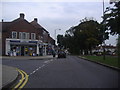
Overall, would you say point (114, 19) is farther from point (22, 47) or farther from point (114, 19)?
point (22, 47)

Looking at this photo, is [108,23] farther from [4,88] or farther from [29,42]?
[29,42]

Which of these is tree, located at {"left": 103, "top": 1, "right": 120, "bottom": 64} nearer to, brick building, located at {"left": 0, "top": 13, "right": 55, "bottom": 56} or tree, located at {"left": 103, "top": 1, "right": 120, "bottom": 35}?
tree, located at {"left": 103, "top": 1, "right": 120, "bottom": 35}

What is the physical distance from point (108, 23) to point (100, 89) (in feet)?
50.7

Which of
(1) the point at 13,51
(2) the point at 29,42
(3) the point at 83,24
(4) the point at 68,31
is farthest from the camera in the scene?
(4) the point at 68,31

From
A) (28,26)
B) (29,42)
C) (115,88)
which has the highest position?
(28,26)

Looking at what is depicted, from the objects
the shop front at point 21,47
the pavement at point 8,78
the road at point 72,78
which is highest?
the shop front at point 21,47

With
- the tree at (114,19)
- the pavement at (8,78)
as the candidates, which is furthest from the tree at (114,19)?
the pavement at (8,78)

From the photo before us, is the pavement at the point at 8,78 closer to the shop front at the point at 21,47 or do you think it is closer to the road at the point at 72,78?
the road at the point at 72,78

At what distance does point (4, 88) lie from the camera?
30.6 ft

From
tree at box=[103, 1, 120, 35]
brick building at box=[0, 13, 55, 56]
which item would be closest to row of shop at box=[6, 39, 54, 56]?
brick building at box=[0, 13, 55, 56]

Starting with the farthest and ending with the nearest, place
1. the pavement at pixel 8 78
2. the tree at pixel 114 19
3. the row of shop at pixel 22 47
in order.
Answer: the row of shop at pixel 22 47 < the tree at pixel 114 19 < the pavement at pixel 8 78

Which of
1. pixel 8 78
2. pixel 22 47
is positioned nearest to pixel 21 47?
pixel 22 47

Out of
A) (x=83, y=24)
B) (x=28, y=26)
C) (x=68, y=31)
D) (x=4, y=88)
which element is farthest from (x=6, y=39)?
(x=68, y=31)

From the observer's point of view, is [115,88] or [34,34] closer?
[115,88]
